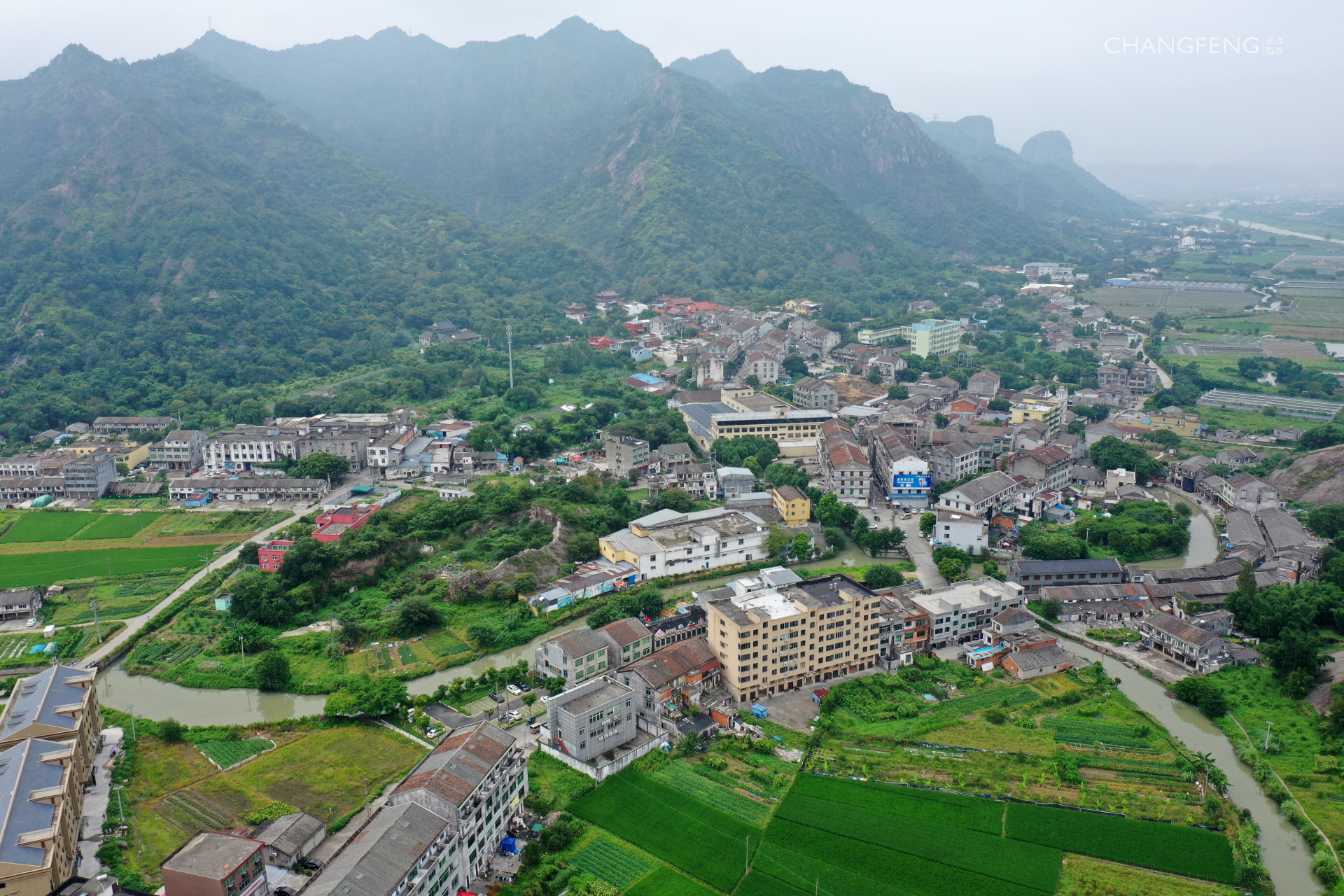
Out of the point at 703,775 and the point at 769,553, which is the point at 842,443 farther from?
the point at 703,775

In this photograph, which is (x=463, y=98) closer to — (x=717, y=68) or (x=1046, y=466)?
(x=717, y=68)

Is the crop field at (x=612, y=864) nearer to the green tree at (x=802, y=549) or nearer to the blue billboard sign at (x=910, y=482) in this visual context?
the green tree at (x=802, y=549)

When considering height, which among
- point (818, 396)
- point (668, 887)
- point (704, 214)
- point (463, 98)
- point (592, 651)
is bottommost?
point (668, 887)

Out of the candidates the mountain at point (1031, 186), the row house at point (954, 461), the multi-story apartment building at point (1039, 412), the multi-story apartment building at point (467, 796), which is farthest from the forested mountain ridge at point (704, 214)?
the multi-story apartment building at point (467, 796)

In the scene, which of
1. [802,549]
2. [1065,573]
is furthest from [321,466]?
[1065,573]

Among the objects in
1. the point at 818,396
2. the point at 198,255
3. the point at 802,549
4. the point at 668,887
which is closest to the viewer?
the point at 668,887

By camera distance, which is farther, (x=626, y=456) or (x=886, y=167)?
(x=886, y=167)

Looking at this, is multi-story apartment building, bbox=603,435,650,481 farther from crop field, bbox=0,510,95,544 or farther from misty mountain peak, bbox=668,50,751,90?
misty mountain peak, bbox=668,50,751,90
